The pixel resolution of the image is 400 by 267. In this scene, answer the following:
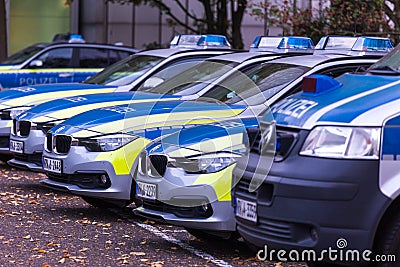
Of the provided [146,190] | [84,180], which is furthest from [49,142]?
[146,190]

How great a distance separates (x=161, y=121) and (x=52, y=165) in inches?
50.6

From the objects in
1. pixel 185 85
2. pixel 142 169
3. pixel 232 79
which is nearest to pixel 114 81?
pixel 185 85

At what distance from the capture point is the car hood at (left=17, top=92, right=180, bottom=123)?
32.2ft

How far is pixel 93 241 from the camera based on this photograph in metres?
7.71

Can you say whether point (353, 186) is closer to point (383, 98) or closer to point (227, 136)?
point (383, 98)

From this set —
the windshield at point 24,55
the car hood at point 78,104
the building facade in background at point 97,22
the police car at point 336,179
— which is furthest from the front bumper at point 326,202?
the building facade in background at point 97,22

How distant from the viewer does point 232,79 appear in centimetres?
931

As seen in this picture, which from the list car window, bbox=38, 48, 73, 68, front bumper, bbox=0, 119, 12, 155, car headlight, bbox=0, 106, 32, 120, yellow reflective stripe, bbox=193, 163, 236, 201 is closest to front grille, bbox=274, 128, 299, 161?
yellow reflective stripe, bbox=193, 163, 236, 201

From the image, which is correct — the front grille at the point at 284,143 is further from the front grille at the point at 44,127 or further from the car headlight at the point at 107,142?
the front grille at the point at 44,127

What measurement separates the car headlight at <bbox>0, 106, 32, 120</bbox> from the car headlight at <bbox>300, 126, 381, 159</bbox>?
6872 millimetres

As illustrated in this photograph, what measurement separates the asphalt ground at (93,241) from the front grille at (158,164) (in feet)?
2.17

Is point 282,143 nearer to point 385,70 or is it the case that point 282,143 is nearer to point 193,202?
point 385,70

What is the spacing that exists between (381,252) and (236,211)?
1068 millimetres

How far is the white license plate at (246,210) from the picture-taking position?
18.2 ft
